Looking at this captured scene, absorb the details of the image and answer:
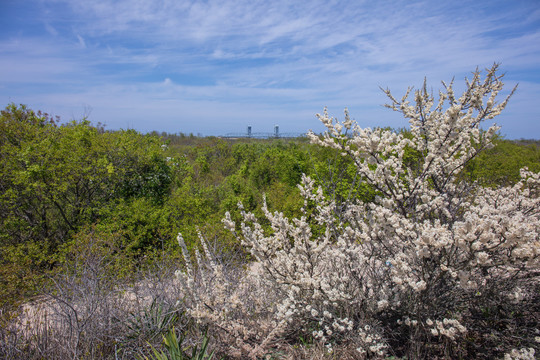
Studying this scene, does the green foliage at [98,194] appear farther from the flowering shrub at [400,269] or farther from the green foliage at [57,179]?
the flowering shrub at [400,269]

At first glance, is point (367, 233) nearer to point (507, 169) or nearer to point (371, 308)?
point (371, 308)

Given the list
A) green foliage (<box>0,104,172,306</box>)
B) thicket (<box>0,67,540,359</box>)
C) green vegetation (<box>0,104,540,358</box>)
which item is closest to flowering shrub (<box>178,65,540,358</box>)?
thicket (<box>0,67,540,359</box>)

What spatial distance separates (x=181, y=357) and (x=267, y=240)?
5.03 feet

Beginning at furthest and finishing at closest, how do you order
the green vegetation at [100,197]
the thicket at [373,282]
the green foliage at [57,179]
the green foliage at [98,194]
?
the green foliage at [57,179] → the green foliage at [98,194] → the green vegetation at [100,197] → the thicket at [373,282]

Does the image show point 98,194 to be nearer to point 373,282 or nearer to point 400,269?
point 373,282

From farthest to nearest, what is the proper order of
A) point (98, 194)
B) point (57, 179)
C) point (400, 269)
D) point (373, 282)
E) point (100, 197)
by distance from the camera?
point (98, 194)
point (100, 197)
point (57, 179)
point (373, 282)
point (400, 269)

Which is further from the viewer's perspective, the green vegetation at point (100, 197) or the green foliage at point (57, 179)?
the green foliage at point (57, 179)

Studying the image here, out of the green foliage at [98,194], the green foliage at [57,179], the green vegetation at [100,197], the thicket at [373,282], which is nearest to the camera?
the thicket at [373,282]

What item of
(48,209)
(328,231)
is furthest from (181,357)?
(48,209)

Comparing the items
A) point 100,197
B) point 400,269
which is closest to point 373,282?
point 400,269

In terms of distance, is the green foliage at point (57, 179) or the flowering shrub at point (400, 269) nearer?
the flowering shrub at point (400, 269)

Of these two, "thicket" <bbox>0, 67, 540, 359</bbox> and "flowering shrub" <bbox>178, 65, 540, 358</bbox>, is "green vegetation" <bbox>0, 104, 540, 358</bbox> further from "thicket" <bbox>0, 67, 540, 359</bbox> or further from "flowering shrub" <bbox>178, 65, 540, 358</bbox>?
"flowering shrub" <bbox>178, 65, 540, 358</bbox>

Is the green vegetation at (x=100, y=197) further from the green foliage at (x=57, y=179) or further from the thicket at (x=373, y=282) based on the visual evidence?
the thicket at (x=373, y=282)

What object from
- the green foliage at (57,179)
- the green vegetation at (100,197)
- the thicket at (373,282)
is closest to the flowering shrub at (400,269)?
the thicket at (373,282)
